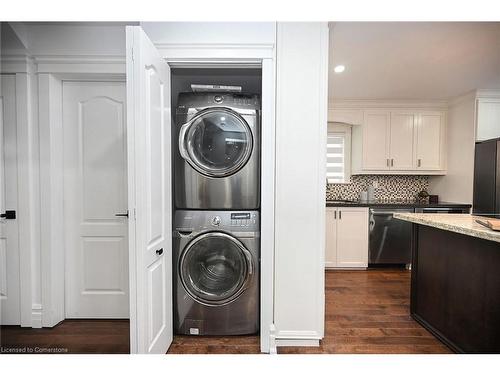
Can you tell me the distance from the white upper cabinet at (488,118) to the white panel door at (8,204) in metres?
5.04

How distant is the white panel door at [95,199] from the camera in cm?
220

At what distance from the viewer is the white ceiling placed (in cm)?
225

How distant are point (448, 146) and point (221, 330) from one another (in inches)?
158

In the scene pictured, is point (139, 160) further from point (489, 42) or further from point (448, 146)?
point (448, 146)

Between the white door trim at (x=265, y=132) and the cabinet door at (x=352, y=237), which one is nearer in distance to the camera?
the white door trim at (x=265, y=132)

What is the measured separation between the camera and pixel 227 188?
198 cm

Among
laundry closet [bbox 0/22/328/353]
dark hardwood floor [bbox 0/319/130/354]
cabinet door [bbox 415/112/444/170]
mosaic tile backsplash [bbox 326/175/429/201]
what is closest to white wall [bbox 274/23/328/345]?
laundry closet [bbox 0/22/328/353]

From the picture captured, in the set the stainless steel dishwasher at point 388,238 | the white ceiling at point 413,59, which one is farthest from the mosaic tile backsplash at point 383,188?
the white ceiling at point 413,59

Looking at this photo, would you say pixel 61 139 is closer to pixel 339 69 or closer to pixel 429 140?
pixel 339 69

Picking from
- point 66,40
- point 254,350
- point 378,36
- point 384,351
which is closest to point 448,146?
point 378,36

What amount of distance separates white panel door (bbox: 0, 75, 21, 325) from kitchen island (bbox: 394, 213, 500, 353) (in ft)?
10.3

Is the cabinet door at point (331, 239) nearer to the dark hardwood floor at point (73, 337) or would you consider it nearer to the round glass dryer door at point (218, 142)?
the round glass dryer door at point (218, 142)

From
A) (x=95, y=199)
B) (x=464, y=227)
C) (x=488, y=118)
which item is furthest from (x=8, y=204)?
(x=488, y=118)

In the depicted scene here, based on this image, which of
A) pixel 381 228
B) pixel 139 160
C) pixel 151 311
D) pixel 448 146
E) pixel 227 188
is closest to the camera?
pixel 139 160
